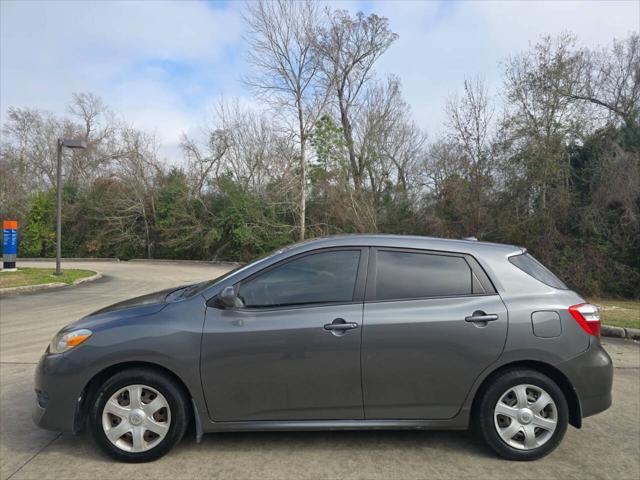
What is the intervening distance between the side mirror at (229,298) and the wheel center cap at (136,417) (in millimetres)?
985

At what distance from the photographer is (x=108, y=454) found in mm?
3432

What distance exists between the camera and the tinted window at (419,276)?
361cm

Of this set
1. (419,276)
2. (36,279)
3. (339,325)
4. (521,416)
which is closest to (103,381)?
(339,325)

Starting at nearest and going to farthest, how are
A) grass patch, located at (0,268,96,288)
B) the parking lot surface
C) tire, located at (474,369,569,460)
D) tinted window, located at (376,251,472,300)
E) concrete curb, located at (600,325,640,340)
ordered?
1. the parking lot surface
2. tire, located at (474,369,569,460)
3. tinted window, located at (376,251,472,300)
4. concrete curb, located at (600,325,640,340)
5. grass patch, located at (0,268,96,288)

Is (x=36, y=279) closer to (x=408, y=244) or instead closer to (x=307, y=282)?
(x=307, y=282)

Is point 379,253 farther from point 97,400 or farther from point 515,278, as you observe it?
point 97,400

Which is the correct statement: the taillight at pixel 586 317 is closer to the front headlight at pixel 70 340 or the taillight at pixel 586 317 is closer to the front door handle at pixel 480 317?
the front door handle at pixel 480 317

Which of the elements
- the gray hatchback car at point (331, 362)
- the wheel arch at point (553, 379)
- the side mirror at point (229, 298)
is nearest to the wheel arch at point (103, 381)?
the gray hatchback car at point (331, 362)

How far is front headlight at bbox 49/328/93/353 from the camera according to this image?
11.3ft

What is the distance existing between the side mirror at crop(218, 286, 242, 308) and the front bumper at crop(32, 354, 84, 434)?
116cm

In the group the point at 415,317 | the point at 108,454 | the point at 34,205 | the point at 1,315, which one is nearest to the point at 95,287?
the point at 1,315

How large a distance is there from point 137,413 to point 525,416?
9.48ft

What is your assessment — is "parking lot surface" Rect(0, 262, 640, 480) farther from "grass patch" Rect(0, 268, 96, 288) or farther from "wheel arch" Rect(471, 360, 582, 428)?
"grass patch" Rect(0, 268, 96, 288)

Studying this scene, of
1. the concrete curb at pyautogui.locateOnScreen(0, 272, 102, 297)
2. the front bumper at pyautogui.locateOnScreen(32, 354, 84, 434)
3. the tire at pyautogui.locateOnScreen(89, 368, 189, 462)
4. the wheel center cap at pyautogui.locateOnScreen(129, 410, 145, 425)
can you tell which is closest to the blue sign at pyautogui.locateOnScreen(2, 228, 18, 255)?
the concrete curb at pyautogui.locateOnScreen(0, 272, 102, 297)
